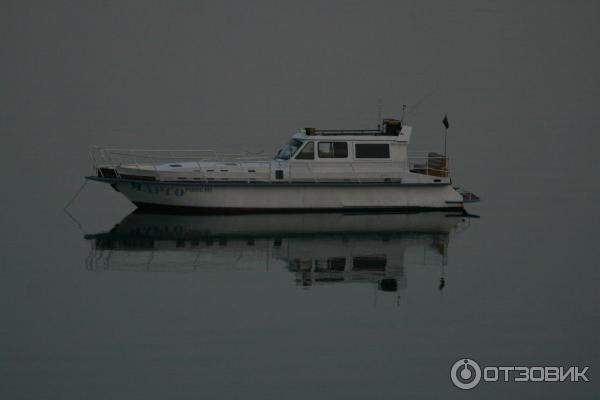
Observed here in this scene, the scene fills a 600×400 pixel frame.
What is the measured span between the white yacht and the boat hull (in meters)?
0.03

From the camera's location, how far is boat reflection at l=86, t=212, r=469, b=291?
30.0m

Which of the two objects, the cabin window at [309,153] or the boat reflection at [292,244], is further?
the cabin window at [309,153]

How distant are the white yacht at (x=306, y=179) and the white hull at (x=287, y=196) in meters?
0.03

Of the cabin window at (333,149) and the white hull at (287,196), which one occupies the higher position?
the cabin window at (333,149)

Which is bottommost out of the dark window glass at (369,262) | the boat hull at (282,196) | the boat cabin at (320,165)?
the dark window glass at (369,262)

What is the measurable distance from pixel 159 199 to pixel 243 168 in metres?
2.74

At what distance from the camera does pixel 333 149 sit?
36812mm

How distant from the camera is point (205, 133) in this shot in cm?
5709

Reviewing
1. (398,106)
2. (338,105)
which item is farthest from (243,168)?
(338,105)

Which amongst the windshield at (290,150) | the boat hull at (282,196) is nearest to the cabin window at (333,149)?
the windshield at (290,150)

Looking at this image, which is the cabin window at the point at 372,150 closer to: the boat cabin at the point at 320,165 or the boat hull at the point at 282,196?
the boat cabin at the point at 320,165

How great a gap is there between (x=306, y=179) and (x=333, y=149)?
128 cm

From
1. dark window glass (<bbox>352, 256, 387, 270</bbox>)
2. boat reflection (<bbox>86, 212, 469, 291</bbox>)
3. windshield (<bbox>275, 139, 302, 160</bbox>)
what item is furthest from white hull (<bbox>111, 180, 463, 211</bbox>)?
dark window glass (<bbox>352, 256, 387, 270</bbox>)

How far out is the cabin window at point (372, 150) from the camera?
36.9m
